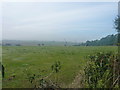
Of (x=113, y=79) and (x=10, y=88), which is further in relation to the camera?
(x=10, y=88)

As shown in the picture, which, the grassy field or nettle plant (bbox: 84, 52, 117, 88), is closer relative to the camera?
nettle plant (bbox: 84, 52, 117, 88)

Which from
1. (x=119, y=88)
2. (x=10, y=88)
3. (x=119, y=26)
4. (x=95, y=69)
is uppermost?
(x=119, y=26)

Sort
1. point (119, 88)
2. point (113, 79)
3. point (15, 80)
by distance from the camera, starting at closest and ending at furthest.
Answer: point (119, 88) < point (113, 79) < point (15, 80)

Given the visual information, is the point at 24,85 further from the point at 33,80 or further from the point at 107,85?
the point at 107,85

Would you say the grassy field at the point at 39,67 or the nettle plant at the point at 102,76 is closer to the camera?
the nettle plant at the point at 102,76

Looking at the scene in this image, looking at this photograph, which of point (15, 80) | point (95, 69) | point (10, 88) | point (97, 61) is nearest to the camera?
point (95, 69)

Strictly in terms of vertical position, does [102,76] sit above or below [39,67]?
above

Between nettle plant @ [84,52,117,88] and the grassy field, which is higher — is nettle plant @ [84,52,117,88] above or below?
above

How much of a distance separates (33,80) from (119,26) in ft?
44.5

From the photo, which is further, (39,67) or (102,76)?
(39,67)

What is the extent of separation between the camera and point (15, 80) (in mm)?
9852

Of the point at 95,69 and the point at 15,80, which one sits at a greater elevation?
the point at 95,69

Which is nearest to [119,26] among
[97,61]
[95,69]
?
[97,61]

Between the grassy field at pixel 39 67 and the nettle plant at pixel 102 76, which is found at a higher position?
the nettle plant at pixel 102 76
